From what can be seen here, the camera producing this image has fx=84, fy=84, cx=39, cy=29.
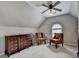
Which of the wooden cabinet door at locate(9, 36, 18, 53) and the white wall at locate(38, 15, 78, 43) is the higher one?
the white wall at locate(38, 15, 78, 43)

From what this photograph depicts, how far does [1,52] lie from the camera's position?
368 cm

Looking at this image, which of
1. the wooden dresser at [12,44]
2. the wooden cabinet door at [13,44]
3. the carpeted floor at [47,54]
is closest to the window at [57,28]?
the carpeted floor at [47,54]

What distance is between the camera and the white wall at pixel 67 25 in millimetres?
6031

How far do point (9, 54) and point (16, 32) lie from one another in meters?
1.57

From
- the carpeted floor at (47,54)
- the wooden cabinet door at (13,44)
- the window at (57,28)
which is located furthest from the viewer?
the window at (57,28)

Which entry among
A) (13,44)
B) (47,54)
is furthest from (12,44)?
(47,54)

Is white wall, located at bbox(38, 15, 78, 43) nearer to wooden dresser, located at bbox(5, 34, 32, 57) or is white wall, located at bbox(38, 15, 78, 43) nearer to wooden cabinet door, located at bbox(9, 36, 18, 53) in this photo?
wooden dresser, located at bbox(5, 34, 32, 57)

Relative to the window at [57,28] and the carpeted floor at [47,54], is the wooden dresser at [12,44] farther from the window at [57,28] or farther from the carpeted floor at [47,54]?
the window at [57,28]

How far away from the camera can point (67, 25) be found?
6273 millimetres

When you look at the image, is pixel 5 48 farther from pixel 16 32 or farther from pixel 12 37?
pixel 16 32

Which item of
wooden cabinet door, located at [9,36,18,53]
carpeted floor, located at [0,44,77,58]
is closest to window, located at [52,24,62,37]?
carpeted floor, located at [0,44,77,58]

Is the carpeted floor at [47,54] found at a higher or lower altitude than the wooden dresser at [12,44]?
lower

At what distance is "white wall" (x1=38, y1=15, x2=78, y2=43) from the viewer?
6031 mm

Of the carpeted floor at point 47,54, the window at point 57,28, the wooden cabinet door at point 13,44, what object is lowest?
the carpeted floor at point 47,54
